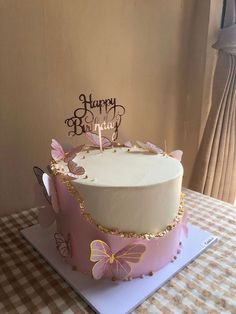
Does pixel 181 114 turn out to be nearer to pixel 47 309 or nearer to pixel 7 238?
pixel 7 238

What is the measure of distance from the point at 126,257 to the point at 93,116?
0.60 m

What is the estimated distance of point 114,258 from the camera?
0.68 meters

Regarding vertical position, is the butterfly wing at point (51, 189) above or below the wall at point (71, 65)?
below

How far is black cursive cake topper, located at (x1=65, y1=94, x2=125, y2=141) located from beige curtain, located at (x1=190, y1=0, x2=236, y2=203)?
0.47 meters

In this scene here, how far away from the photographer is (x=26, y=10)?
88 cm

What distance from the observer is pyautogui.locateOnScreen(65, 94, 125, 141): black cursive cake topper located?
3.48 ft

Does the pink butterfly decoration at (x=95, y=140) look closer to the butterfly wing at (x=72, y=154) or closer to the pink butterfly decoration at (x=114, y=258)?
the butterfly wing at (x=72, y=154)

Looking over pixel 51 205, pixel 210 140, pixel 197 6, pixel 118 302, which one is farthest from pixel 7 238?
pixel 197 6

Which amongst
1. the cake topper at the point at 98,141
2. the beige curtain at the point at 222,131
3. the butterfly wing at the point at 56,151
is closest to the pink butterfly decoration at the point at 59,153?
the butterfly wing at the point at 56,151

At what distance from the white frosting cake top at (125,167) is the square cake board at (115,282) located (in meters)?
0.25

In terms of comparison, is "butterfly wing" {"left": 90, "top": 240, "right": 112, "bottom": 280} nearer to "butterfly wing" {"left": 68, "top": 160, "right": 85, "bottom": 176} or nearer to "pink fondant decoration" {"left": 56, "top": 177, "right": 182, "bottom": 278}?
"pink fondant decoration" {"left": 56, "top": 177, "right": 182, "bottom": 278}

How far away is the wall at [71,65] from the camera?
91cm

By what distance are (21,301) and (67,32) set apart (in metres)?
0.83

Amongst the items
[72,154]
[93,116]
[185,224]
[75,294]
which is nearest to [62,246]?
[75,294]
